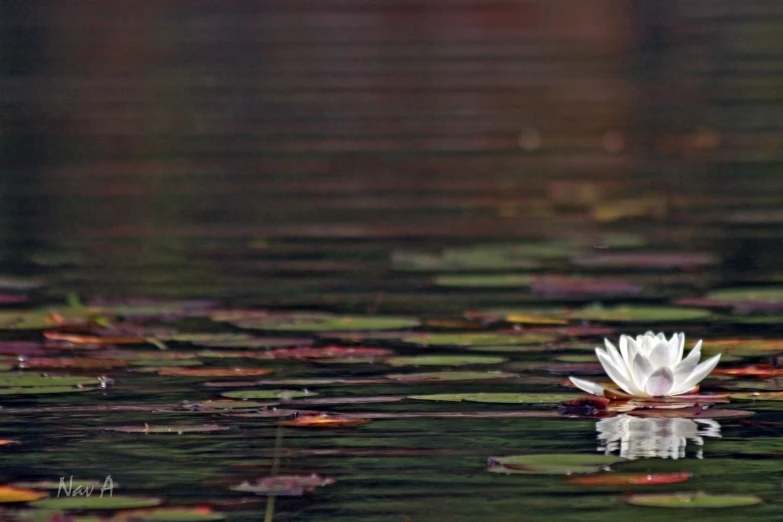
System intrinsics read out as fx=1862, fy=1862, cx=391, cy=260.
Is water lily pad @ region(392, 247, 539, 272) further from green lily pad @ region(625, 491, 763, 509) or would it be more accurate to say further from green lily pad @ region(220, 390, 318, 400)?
green lily pad @ region(625, 491, 763, 509)

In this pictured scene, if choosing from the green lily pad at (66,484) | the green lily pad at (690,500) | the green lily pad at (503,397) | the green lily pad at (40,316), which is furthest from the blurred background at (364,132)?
the green lily pad at (690,500)

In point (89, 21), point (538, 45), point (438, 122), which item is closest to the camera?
point (438, 122)

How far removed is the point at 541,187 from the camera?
7.20 metres

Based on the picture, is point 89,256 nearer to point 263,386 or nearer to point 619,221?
point 619,221

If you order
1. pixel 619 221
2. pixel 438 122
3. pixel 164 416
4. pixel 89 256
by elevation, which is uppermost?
pixel 438 122

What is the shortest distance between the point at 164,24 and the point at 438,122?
8970mm

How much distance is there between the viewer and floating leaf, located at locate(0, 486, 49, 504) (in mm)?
2693

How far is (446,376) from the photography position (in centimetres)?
361

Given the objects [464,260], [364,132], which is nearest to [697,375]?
[464,260]

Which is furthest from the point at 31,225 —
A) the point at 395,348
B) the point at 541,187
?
the point at 395,348

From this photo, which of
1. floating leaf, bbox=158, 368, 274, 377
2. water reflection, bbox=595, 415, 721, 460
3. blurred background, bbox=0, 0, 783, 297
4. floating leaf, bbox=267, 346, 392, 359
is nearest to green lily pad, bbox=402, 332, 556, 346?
floating leaf, bbox=267, 346, 392, 359

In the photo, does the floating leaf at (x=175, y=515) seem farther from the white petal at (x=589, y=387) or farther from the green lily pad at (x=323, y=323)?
the green lily pad at (x=323, y=323)

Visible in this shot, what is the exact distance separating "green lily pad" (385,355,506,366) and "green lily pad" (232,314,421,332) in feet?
1.18

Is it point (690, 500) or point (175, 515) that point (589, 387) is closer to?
point (690, 500)
